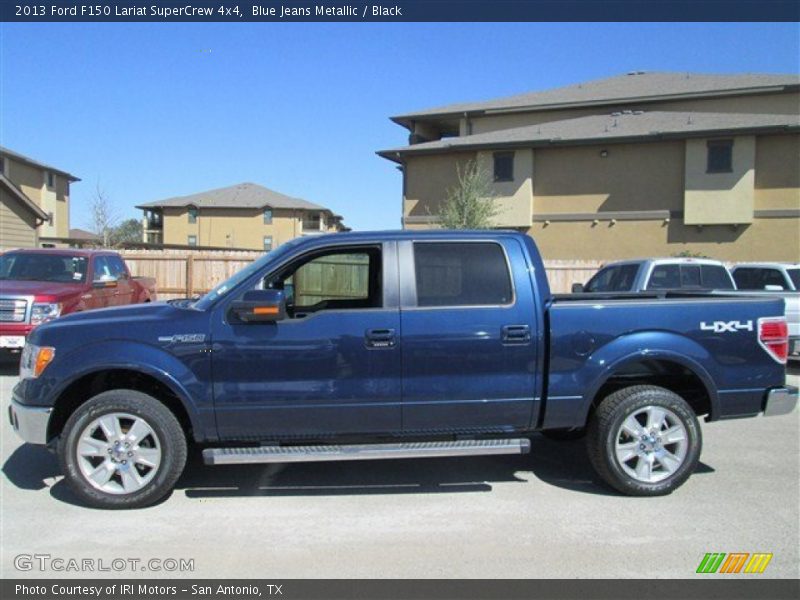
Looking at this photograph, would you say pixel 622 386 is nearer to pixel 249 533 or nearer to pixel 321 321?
pixel 321 321

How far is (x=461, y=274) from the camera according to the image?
4.98m

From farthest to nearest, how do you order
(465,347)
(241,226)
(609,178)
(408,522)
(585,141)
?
1. (241,226)
2. (609,178)
3. (585,141)
4. (465,347)
5. (408,522)

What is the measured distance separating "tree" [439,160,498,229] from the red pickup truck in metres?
16.3

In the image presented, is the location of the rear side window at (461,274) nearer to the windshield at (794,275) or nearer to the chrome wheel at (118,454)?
the chrome wheel at (118,454)

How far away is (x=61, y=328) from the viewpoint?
4.76 meters

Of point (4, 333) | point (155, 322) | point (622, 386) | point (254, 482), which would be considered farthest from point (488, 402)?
point (4, 333)

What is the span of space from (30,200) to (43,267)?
20.6 m

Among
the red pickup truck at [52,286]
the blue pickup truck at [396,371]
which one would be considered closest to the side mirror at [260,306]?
the blue pickup truck at [396,371]

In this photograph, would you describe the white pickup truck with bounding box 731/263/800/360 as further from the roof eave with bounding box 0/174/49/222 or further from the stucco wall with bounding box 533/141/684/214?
the roof eave with bounding box 0/174/49/222

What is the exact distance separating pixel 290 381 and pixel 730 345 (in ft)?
10.9

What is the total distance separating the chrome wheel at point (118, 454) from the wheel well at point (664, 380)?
10.9ft

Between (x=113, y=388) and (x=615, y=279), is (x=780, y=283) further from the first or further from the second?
(x=113, y=388)

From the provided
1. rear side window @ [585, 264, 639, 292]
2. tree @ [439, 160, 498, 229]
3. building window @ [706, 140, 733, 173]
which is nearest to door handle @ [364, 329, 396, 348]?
rear side window @ [585, 264, 639, 292]

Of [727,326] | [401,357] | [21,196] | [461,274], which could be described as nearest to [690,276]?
[727,326]
